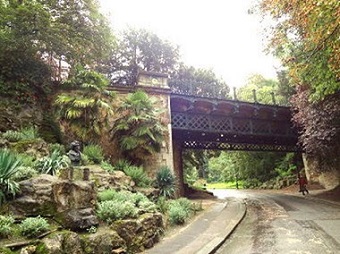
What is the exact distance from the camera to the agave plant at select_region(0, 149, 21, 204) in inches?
253

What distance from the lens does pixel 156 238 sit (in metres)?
8.05

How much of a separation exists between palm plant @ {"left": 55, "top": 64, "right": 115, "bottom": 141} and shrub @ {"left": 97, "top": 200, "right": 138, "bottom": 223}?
17.9 ft

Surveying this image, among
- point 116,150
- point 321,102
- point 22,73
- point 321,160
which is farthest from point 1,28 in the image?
point 321,160

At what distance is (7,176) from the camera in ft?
21.4

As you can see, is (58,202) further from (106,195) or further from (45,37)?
(45,37)

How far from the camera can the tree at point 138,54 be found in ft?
96.8

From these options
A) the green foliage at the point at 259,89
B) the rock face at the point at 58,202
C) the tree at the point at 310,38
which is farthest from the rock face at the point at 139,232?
the green foliage at the point at 259,89

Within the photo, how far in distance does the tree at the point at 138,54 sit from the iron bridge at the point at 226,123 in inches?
437

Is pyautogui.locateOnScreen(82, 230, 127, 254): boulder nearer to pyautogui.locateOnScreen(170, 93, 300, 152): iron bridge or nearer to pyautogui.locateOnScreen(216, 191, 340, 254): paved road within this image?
pyautogui.locateOnScreen(216, 191, 340, 254): paved road

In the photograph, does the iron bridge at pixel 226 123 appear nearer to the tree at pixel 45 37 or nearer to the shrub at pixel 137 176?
the tree at pixel 45 37

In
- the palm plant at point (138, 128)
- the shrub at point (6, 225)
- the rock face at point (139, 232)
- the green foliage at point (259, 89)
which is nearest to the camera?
the shrub at point (6, 225)

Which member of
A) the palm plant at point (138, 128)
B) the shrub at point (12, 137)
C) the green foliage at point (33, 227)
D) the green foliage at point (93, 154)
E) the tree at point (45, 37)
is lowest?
the green foliage at point (33, 227)

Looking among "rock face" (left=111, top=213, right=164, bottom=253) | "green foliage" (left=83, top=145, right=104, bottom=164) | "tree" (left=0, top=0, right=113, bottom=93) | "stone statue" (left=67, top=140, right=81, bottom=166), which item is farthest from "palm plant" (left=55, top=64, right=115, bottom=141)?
"rock face" (left=111, top=213, right=164, bottom=253)

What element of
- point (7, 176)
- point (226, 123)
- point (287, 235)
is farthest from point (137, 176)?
point (226, 123)
